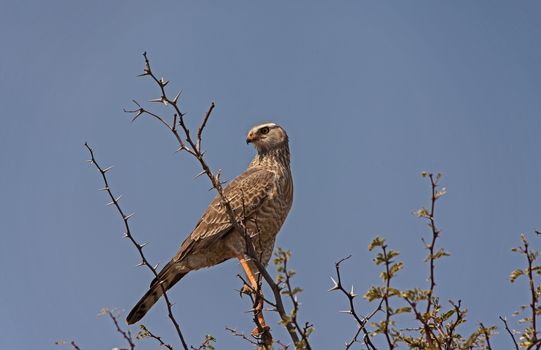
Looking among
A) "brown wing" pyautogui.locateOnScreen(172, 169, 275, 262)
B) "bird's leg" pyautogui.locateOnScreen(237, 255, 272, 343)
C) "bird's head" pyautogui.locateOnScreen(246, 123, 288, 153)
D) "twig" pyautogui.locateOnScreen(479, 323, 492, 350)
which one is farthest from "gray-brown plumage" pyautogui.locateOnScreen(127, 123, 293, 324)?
"twig" pyautogui.locateOnScreen(479, 323, 492, 350)

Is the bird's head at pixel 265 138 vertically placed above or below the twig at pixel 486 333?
above

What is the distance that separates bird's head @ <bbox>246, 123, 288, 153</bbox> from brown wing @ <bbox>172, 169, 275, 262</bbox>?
0.64 m

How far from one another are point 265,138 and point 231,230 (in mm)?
1616

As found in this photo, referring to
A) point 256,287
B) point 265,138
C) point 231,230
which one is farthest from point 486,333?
point 265,138

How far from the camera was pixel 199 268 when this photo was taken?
26.7 ft

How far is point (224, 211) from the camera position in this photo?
26.1 ft

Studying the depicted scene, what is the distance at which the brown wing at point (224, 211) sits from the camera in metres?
7.89

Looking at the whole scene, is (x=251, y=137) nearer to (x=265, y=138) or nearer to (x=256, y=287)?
(x=265, y=138)

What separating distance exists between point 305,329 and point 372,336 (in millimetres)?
408

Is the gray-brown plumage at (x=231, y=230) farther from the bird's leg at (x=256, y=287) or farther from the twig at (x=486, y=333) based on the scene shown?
the twig at (x=486, y=333)

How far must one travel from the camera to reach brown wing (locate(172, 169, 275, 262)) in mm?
7895

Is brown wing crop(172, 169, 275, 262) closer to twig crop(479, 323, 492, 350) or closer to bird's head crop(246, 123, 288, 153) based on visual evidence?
bird's head crop(246, 123, 288, 153)

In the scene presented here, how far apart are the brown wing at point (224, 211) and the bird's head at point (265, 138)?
0.64 meters

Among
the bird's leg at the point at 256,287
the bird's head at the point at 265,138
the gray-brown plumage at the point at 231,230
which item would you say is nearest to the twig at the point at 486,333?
the bird's leg at the point at 256,287
